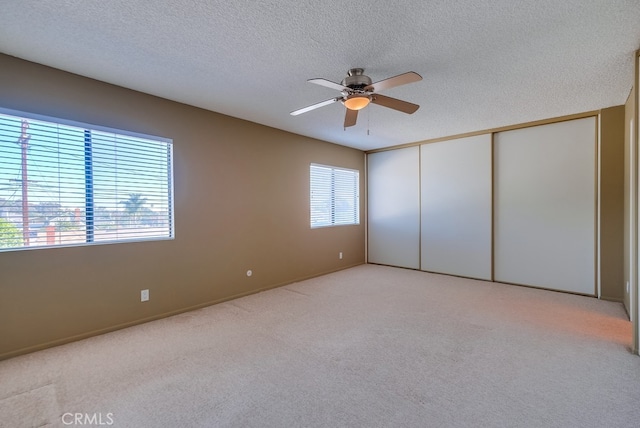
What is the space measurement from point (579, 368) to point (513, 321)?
96 centimetres

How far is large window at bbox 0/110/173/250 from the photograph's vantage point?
2531 millimetres

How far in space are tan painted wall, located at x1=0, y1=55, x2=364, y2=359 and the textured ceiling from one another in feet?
0.82

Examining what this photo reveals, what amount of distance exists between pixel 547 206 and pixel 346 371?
403 cm

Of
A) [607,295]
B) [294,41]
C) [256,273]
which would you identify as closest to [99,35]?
[294,41]

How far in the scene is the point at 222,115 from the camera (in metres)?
3.98

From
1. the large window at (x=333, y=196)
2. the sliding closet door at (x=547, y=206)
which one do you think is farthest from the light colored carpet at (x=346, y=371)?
the large window at (x=333, y=196)

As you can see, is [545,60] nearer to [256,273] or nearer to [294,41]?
[294,41]

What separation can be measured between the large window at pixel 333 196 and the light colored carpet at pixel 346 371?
2.25 metres

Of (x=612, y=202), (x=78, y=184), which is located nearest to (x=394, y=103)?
(x=78, y=184)

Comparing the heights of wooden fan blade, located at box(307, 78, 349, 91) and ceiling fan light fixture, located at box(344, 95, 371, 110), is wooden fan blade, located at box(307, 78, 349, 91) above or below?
above

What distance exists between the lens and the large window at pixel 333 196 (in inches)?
215

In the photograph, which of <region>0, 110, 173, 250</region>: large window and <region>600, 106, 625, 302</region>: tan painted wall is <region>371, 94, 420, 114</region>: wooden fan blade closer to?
<region>0, 110, 173, 250</region>: large window

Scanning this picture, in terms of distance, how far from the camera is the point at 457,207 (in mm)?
5289

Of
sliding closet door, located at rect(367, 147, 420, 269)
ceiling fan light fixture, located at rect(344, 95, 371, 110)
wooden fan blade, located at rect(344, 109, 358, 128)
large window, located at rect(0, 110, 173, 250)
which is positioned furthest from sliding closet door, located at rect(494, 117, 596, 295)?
large window, located at rect(0, 110, 173, 250)
